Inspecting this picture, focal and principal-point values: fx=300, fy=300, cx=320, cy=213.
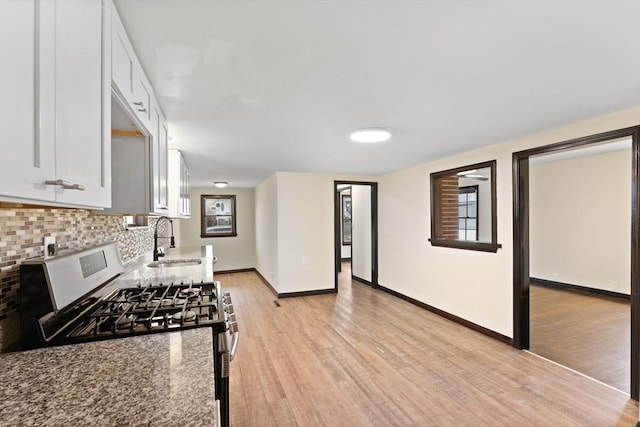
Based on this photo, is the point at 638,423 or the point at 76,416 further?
the point at 638,423

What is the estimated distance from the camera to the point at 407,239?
4883 millimetres

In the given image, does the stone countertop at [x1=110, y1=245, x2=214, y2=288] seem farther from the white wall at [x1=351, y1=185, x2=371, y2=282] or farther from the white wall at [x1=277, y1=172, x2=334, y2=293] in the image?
the white wall at [x1=351, y1=185, x2=371, y2=282]

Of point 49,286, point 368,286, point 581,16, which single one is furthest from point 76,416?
point 368,286

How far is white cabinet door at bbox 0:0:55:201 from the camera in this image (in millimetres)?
557

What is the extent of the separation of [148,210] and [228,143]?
1.63 metres

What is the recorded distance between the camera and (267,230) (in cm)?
615

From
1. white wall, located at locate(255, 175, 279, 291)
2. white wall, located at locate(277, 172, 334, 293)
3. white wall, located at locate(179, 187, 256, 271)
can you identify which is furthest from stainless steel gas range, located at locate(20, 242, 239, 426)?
white wall, located at locate(179, 187, 256, 271)

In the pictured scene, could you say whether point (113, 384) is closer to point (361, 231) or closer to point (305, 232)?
point (305, 232)

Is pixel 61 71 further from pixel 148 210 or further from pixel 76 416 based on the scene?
pixel 148 210

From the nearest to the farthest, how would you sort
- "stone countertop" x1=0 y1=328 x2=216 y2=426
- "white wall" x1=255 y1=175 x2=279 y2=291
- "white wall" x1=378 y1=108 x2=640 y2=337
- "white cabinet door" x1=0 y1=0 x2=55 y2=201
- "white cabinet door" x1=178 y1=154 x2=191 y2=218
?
"white cabinet door" x1=0 y1=0 x2=55 y2=201
"stone countertop" x1=0 y1=328 x2=216 y2=426
"white wall" x1=378 y1=108 x2=640 y2=337
"white cabinet door" x1=178 y1=154 x2=191 y2=218
"white wall" x1=255 y1=175 x2=279 y2=291

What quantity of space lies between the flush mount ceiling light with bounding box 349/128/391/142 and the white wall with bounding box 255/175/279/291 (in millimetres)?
2709

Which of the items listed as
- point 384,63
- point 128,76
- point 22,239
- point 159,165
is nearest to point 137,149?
point 159,165

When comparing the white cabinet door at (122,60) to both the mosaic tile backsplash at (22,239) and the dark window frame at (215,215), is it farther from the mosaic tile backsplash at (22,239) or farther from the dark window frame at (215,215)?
the dark window frame at (215,215)

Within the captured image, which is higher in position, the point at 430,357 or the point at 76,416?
the point at 76,416
